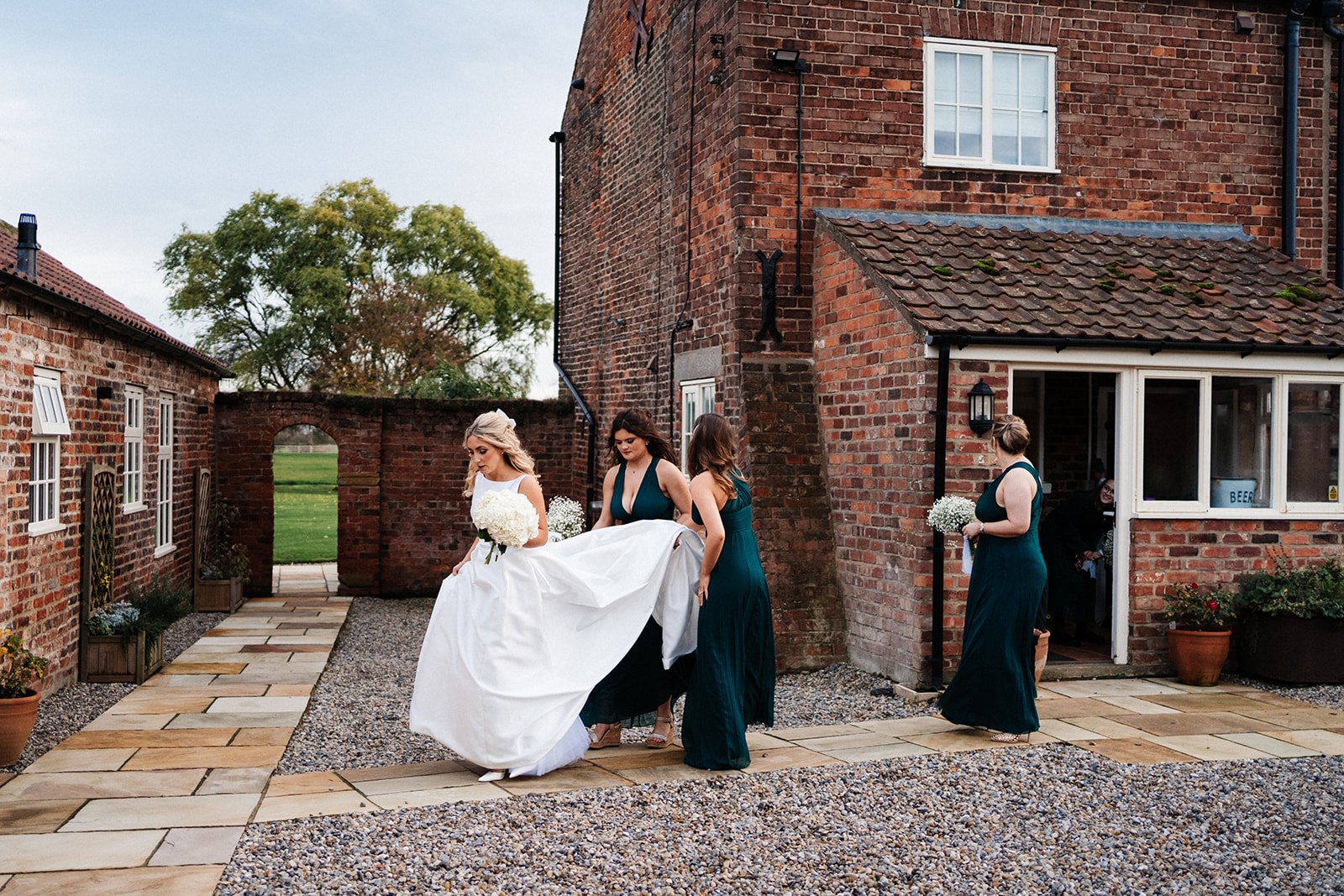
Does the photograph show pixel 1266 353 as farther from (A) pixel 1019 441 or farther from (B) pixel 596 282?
(B) pixel 596 282

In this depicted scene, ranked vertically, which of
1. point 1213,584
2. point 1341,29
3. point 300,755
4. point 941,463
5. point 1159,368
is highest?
point 1341,29

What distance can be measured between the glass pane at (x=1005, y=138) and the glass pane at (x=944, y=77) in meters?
0.45

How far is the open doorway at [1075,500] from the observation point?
10664mm

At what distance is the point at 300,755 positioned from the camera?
718 centimetres

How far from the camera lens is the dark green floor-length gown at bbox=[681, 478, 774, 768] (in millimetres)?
6457

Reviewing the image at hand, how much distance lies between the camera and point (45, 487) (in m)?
9.02

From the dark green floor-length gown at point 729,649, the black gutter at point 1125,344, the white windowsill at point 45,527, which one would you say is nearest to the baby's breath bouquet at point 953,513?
the black gutter at point 1125,344

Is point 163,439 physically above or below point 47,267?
below

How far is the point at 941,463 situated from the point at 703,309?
3.35 metres

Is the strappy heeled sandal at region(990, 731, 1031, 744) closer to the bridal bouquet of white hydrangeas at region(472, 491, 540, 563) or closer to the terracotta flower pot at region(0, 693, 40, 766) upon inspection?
the bridal bouquet of white hydrangeas at region(472, 491, 540, 563)

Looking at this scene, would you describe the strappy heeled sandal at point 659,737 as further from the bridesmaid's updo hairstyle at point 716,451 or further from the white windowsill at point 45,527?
the white windowsill at point 45,527

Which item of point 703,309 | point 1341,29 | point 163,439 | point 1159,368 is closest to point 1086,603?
point 1159,368

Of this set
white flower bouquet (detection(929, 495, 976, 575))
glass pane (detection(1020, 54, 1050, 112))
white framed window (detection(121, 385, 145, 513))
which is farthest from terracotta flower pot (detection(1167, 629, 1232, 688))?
white framed window (detection(121, 385, 145, 513))

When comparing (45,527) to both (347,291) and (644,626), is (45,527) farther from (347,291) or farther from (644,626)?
(347,291)
